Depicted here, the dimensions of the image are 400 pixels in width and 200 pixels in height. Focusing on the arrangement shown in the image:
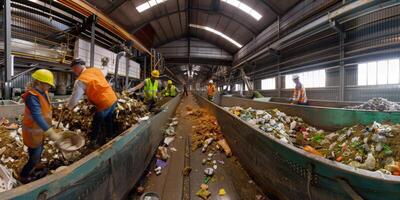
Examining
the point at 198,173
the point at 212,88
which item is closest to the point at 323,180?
the point at 198,173

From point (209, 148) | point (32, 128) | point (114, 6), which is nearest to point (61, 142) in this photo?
point (32, 128)

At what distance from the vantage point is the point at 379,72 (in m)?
4.95

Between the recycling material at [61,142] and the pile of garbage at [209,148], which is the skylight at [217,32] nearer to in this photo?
the pile of garbage at [209,148]

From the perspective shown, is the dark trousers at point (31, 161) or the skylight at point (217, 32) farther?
the skylight at point (217, 32)

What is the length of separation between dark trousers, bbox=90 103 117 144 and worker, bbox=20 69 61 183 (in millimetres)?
514

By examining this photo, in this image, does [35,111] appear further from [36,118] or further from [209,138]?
[209,138]

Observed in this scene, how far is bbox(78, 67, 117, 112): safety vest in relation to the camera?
2.01 metres

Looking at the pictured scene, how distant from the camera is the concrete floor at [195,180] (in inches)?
76.8

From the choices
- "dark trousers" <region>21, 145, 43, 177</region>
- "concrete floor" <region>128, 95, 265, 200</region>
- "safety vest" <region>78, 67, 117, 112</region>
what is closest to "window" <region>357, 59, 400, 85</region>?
"concrete floor" <region>128, 95, 265, 200</region>

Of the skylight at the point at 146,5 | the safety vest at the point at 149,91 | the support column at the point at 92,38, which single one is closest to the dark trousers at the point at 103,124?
the safety vest at the point at 149,91

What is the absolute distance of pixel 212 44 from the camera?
16.0 m

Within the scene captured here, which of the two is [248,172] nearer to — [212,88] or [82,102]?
[82,102]

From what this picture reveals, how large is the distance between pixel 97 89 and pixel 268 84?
34.2ft

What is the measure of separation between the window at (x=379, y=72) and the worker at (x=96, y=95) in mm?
6918
